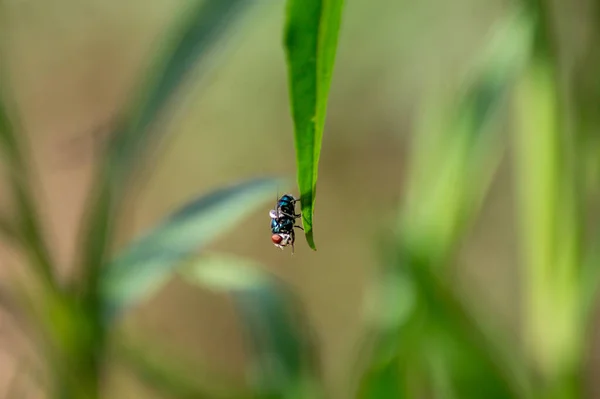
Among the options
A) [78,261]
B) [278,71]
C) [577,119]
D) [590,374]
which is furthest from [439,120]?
[590,374]

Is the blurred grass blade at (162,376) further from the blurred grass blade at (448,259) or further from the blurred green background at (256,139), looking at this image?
the blurred green background at (256,139)

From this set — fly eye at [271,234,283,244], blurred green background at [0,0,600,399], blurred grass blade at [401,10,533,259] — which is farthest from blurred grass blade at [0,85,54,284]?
blurred green background at [0,0,600,399]

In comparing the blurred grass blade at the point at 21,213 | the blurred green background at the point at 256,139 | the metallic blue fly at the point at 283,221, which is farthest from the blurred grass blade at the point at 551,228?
the blurred green background at the point at 256,139

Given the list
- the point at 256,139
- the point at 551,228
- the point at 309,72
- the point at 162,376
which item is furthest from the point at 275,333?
the point at 256,139

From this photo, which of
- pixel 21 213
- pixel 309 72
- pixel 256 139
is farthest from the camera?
pixel 256 139

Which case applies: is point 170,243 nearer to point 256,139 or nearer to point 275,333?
point 275,333

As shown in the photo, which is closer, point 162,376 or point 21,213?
point 21,213
